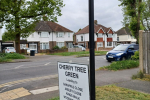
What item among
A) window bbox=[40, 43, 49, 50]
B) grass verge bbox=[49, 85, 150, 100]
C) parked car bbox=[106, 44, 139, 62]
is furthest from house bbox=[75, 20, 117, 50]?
grass verge bbox=[49, 85, 150, 100]

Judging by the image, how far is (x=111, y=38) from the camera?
52125mm

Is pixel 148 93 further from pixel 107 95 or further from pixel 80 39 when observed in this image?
pixel 80 39

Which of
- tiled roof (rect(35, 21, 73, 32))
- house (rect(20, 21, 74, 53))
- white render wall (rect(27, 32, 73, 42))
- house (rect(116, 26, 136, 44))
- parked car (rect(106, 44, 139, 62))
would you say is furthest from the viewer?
house (rect(116, 26, 136, 44))

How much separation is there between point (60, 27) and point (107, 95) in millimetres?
39844

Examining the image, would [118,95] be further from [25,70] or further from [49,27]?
[49,27]

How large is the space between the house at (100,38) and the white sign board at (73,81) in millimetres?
45327

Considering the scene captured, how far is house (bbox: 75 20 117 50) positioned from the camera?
48.5 meters

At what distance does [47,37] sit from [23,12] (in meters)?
19.4

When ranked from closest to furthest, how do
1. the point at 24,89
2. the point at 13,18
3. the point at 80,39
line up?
the point at 24,89, the point at 13,18, the point at 80,39

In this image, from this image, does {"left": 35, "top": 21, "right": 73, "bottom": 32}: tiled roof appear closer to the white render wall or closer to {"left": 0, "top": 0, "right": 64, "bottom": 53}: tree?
the white render wall

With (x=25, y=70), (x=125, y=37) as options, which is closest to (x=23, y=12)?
(x=25, y=70)

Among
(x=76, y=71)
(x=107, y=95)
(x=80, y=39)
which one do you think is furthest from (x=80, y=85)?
(x=80, y=39)

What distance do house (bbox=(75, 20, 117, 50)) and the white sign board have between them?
45327mm

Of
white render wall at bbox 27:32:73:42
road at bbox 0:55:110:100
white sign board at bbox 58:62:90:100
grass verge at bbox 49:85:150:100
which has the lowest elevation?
road at bbox 0:55:110:100
